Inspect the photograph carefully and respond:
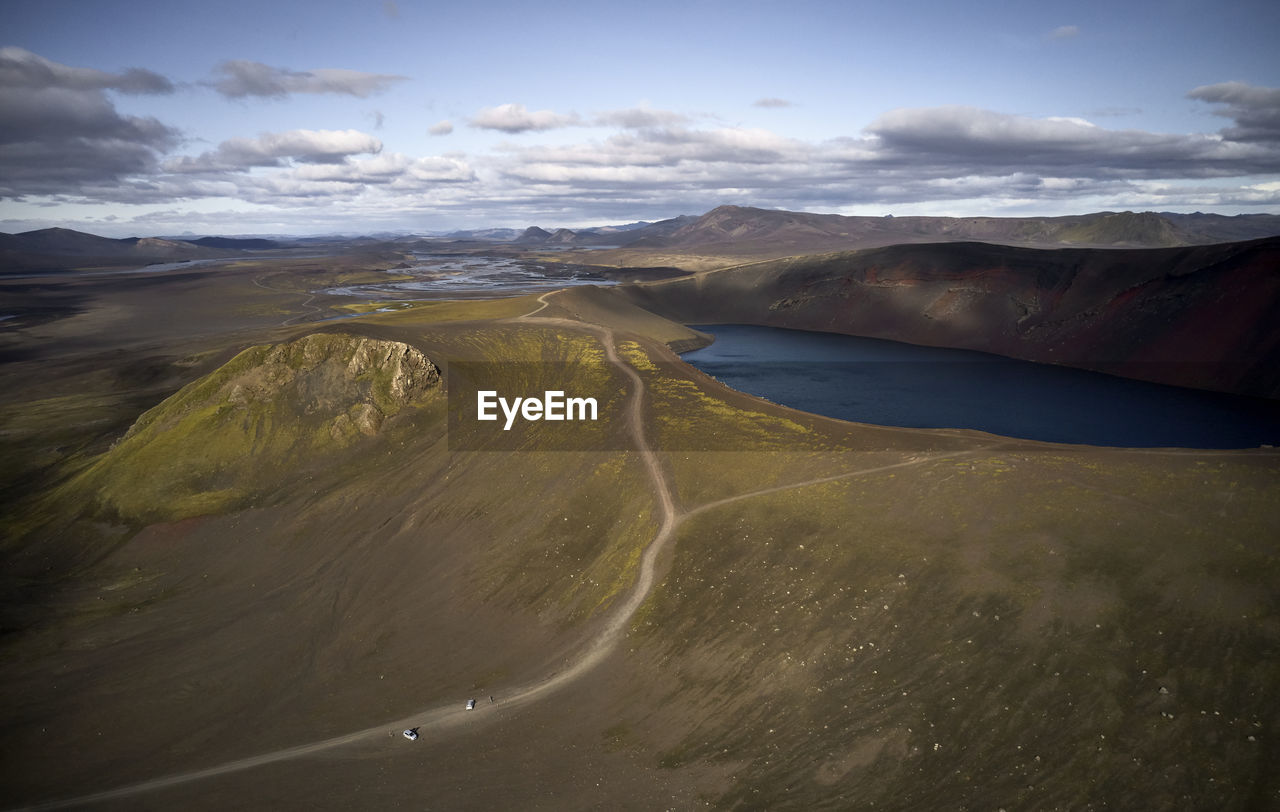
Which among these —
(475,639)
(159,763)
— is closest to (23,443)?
(159,763)

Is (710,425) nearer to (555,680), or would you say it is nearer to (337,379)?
(555,680)

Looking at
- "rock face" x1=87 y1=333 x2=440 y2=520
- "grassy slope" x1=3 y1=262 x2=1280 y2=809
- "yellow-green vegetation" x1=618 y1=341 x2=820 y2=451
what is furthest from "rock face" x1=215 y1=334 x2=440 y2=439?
"yellow-green vegetation" x1=618 y1=341 x2=820 y2=451

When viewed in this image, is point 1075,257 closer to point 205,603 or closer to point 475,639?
point 475,639

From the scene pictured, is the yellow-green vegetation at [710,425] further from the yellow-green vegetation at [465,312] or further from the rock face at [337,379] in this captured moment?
the yellow-green vegetation at [465,312]

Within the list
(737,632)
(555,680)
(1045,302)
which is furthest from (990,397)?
(555,680)

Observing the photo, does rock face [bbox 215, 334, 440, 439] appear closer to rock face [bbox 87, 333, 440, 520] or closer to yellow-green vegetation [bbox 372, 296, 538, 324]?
rock face [bbox 87, 333, 440, 520]

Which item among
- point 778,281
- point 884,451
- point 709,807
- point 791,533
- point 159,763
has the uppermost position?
point 778,281

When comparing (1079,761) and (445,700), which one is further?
(445,700)
